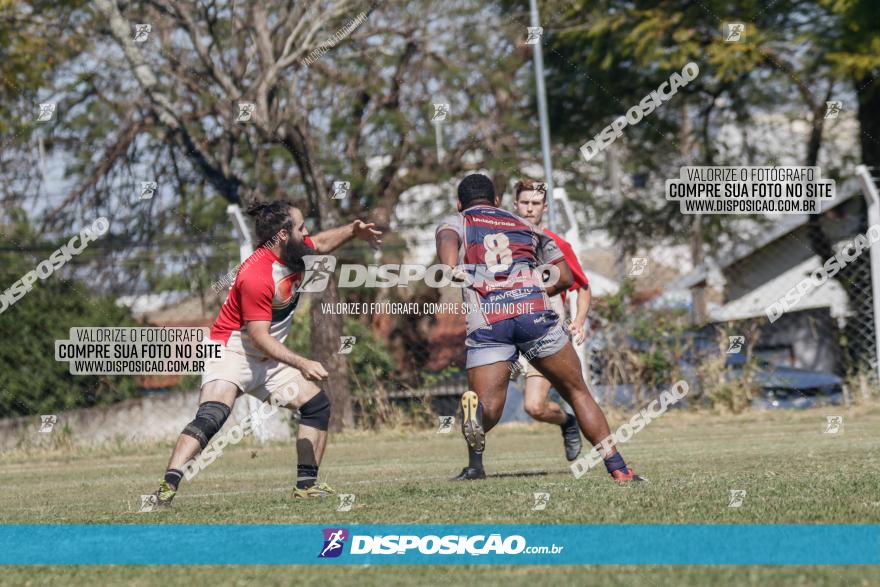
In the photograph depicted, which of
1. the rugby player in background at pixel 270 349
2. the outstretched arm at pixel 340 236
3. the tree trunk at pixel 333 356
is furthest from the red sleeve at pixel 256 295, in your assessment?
the tree trunk at pixel 333 356

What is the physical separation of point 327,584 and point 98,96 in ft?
55.2

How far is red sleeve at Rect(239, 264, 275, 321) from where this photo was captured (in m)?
7.48

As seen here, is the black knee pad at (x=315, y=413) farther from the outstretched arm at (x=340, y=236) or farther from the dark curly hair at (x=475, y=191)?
the dark curly hair at (x=475, y=191)

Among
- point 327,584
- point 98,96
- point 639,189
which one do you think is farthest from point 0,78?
point 327,584

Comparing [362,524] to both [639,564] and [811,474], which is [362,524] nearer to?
[639,564]

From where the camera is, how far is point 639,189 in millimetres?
23922

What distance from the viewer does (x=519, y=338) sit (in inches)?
295

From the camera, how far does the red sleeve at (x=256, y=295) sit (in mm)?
7477

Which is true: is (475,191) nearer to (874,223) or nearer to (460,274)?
(460,274)

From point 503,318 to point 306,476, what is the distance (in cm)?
153

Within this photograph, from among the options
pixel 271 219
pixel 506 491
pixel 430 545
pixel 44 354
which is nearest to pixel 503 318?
pixel 506 491

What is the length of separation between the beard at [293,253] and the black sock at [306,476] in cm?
120

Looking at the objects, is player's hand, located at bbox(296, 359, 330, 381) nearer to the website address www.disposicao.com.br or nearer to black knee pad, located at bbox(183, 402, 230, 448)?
black knee pad, located at bbox(183, 402, 230, 448)

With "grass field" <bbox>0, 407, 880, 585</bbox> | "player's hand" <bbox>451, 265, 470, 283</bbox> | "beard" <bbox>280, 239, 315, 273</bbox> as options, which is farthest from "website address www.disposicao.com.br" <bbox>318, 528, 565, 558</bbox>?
"beard" <bbox>280, 239, 315, 273</bbox>
